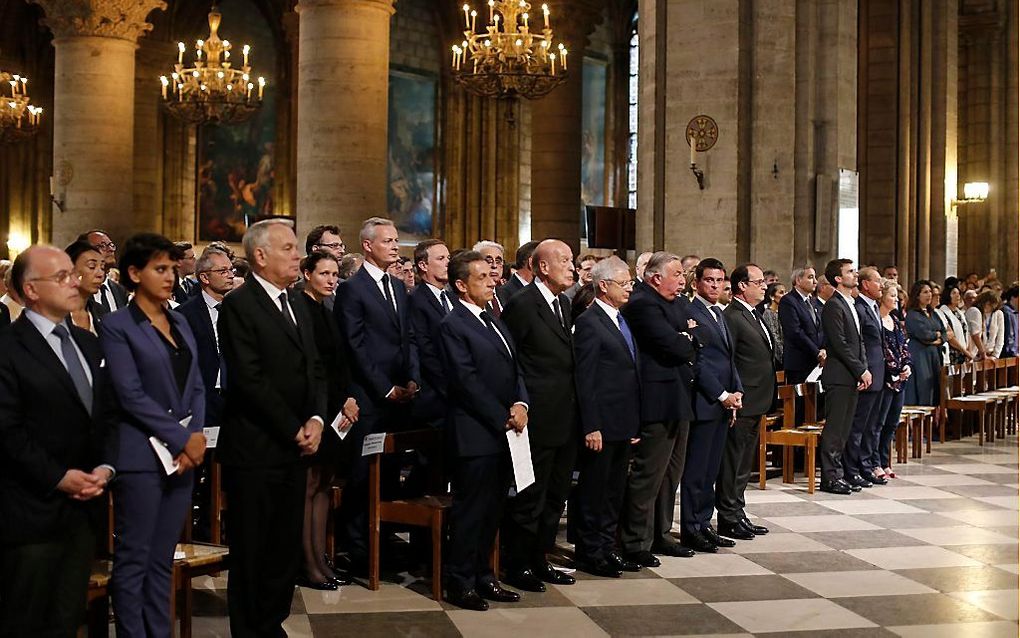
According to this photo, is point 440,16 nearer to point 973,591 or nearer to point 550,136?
point 550,136

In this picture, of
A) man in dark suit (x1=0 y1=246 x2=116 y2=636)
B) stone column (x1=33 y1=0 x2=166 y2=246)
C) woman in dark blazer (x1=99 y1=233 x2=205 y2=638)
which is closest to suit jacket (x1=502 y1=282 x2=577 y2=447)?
woman in dark blazer (x1=99 y1=233 x2=205 y2=638)

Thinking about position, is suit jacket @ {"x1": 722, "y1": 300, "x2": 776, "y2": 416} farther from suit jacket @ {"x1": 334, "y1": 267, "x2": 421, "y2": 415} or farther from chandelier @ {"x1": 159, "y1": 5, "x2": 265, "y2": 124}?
chandelier @ {"x1": 159, "y1": 5, "x2": 265, "y2": 124}

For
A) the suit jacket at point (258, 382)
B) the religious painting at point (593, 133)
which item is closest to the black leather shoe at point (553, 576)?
the suit jacket at point (258, 382)

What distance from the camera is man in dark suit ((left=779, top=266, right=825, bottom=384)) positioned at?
11.0m

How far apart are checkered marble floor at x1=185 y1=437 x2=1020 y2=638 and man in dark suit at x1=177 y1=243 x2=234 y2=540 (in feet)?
3.08

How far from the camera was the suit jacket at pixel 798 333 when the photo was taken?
1095cm

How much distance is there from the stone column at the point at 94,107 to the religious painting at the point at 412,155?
1020cm

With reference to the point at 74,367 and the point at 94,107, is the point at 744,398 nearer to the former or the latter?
the point at 74,367

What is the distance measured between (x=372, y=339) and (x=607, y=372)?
130 centimetres

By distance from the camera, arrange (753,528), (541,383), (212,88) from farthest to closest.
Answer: (212,88), (753,528), (541,383)

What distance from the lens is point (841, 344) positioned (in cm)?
995

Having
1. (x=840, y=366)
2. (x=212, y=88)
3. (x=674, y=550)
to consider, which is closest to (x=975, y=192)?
(x=212, y=88)

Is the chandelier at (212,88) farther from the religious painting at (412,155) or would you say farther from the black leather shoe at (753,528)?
the black leather shoe at (753,528)

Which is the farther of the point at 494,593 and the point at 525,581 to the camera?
the point at 525,581
